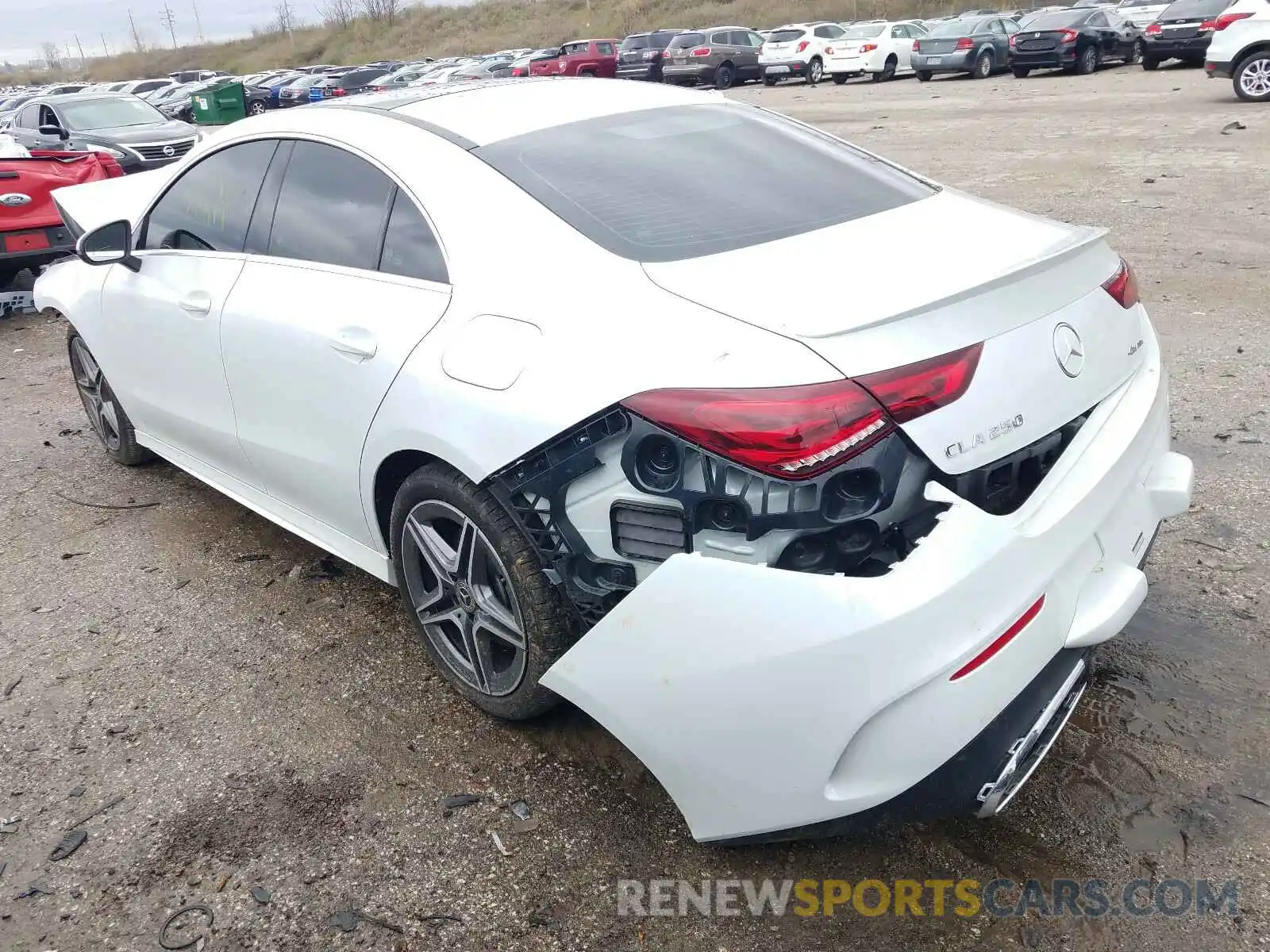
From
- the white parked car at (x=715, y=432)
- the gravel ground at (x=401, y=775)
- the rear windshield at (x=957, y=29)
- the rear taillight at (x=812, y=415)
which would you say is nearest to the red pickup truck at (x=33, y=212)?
the gravel ground at (x=401, y=775)

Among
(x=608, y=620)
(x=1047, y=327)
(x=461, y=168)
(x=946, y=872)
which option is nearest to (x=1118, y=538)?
(x=1047, y=327)

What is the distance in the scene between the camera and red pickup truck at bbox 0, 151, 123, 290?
812 centimetres

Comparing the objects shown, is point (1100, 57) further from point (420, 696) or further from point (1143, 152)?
point (420, 696)

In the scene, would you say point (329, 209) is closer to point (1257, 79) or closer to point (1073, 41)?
point (1257, 79)

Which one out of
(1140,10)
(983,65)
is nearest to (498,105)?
(983,65)

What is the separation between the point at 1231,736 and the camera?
2721mm

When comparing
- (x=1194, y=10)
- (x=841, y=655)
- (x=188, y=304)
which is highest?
(x=188, y=304)

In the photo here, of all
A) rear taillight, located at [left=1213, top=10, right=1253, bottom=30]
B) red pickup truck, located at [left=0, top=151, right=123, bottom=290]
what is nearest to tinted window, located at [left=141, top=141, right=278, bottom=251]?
red pickup truck, located at [left=0, top=151, right=123, bottom=290]

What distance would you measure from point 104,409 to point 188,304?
1.63 meters

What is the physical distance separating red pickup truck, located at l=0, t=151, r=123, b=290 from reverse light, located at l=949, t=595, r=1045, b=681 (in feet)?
26.6

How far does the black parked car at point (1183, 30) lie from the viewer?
20438mm

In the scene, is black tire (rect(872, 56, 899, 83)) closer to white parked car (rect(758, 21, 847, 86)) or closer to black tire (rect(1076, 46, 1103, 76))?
white parked car (rect(758, 21, 847, 86))

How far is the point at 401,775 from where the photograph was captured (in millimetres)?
2826

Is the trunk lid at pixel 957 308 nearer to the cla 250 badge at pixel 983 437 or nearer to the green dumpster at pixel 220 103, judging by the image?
the cla 250 badge at pixel 983 437
